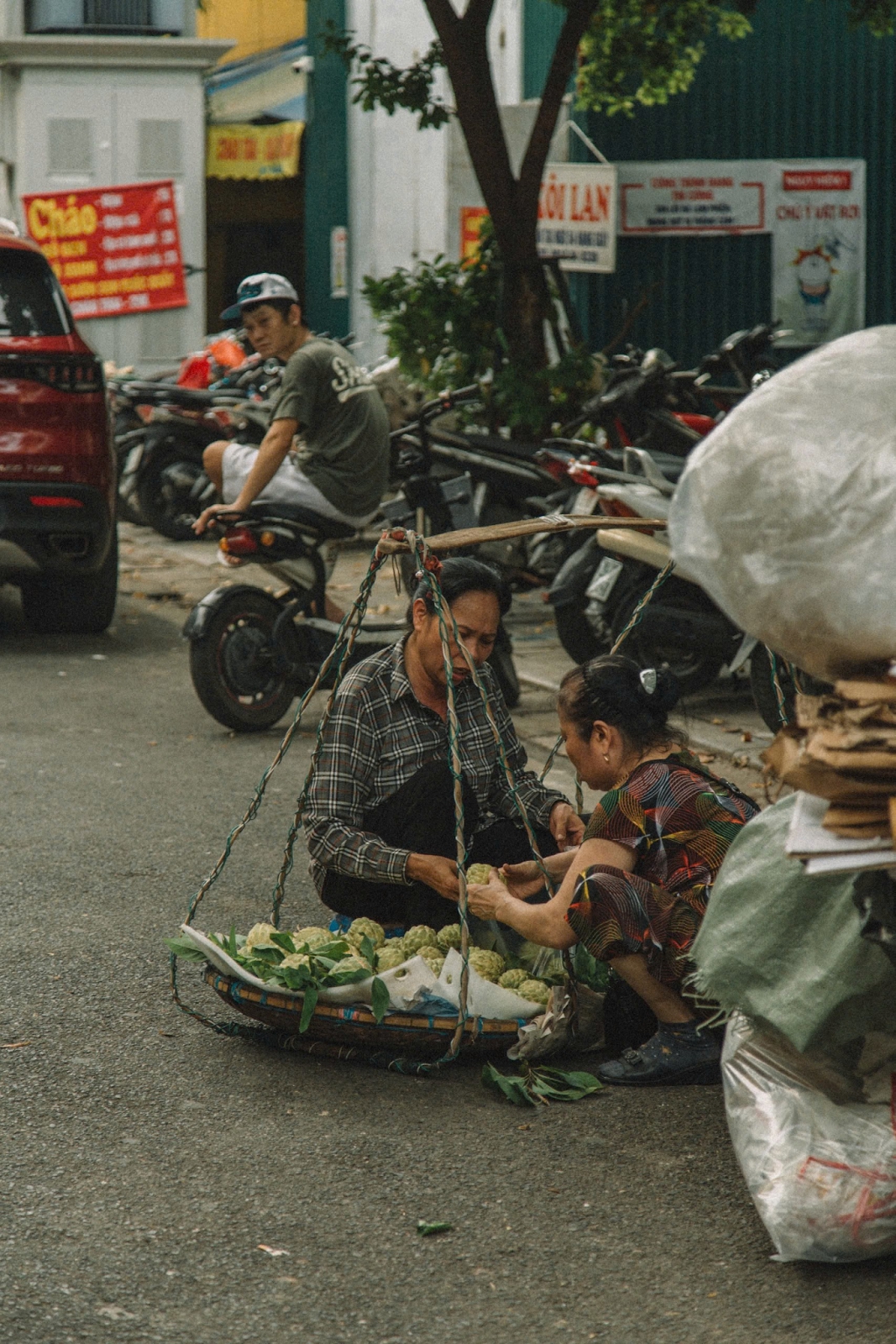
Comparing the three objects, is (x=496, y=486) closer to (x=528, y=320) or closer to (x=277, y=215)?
(x=528, y=320)

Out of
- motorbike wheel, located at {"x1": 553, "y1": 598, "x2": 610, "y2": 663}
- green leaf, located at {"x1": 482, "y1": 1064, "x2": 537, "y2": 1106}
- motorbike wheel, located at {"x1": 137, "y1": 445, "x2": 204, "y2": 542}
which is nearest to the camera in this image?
green leaf, located at {"x1": 482, "y1": 1064, "x2": 537, "y2": 1106}

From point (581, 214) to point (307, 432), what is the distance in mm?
5450

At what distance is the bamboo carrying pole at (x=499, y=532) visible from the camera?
3682mm

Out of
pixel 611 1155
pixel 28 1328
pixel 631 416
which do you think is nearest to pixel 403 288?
pixel 631 416

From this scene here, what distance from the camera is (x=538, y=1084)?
359cm

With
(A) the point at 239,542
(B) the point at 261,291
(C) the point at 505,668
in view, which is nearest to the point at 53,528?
(A) the point at 239,542

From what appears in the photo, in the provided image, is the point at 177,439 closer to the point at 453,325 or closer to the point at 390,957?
the point at 453,325

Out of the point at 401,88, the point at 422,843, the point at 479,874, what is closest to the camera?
the point at 479,874

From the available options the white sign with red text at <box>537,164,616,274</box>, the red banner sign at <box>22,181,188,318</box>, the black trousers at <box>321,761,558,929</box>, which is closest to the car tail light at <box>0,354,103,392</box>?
the white sign with red text at <box>537,164,616,274</box>

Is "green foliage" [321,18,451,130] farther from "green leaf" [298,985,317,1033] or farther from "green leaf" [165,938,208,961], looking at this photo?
"green leaf" [298,985,317,1033]

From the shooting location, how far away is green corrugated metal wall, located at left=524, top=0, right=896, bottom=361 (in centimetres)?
1208

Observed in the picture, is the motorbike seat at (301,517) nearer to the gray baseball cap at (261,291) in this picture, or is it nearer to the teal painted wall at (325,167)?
the gray baseball cap at (261,291)

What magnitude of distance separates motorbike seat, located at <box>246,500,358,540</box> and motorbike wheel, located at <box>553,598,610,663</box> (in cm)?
112

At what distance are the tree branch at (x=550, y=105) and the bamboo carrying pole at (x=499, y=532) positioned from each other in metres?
6.01
